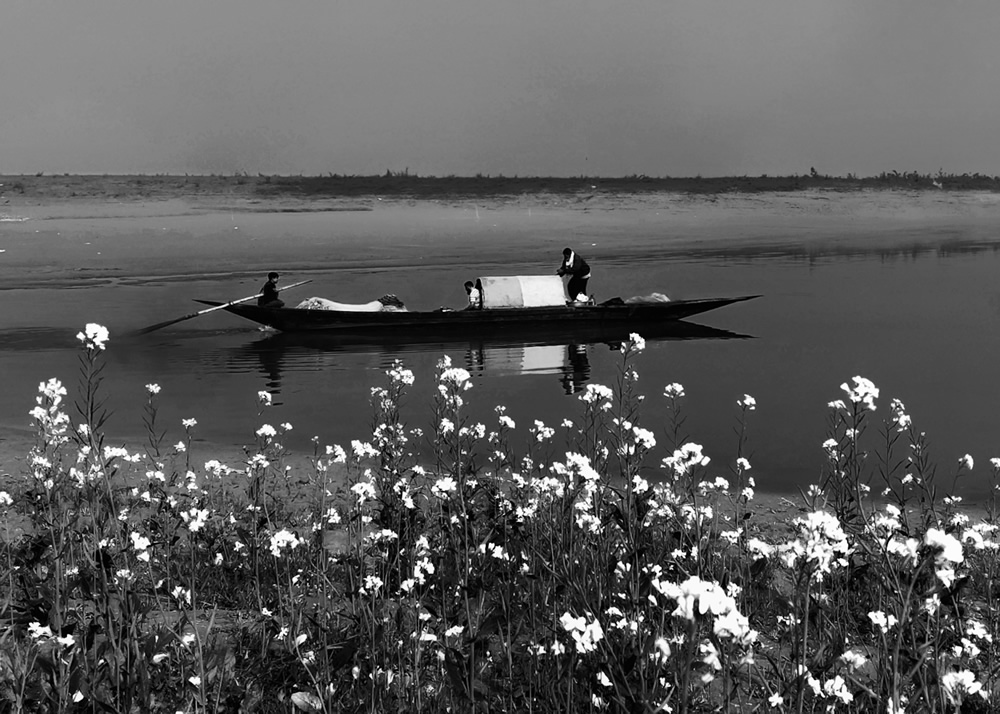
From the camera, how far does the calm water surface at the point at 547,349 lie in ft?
51.8

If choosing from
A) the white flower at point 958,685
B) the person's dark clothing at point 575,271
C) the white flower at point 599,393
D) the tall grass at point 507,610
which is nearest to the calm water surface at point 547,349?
the person's dark clothing at point 575,271

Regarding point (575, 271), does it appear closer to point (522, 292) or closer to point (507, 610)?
point (522, 292)

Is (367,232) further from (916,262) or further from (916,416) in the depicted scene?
(916,416)

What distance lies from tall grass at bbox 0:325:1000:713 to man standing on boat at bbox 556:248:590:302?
62.7 ft

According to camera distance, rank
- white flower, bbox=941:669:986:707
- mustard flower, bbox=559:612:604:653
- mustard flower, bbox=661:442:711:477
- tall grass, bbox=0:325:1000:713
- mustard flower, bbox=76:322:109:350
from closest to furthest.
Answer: mustard flower, bbox=559:612:604:653 < white flower, bbox=941:669:986:707 < tall grass, bbox=0:325:1000:713 < mustard flower, bbox=76:322:109:350 < mustard flower, bbox=661:442:711:477

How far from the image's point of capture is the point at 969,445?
45.1 ft

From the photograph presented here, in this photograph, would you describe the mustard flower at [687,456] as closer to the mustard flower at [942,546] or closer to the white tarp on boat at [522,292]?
the mustard flower at [942,546]

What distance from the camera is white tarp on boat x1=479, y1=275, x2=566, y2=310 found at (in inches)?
1032

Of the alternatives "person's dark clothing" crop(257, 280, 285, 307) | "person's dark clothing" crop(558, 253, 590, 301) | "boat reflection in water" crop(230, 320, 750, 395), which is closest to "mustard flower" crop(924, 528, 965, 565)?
"boat reflection in water" crop(230, 320, 750, 395)

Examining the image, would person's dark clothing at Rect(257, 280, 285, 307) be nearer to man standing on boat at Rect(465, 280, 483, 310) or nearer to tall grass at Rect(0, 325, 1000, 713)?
man standing on boat at Rect(465, 280, 483, 310)

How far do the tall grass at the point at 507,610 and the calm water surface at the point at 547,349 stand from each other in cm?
623

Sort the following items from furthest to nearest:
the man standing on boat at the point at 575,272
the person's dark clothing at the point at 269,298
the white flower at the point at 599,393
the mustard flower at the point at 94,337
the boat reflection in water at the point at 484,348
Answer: the man standing on boat at the point at 575,272, the person's dark clothing at the point at 269,298, the boat reflection in water at the point at 484,348, the white flower at the point at 599,393, the mustard flower at the point at 94,337

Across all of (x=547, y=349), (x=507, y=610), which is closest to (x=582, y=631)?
(x=507, y=610)

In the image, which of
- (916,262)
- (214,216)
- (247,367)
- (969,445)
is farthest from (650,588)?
(214,216)
